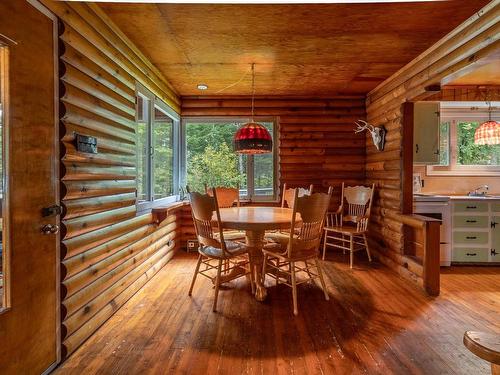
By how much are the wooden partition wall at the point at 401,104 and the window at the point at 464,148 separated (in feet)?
1.94

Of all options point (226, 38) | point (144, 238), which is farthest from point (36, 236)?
point (226, 38)

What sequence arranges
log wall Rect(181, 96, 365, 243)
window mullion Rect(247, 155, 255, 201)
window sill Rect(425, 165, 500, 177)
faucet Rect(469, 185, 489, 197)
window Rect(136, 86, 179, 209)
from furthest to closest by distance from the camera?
1. window mullion Rect(247, 155, 255, 201)
2. log wall Rect(181, 96, 365, 243)
3. window sill Rect(425, 165, 500, 177)
4. faucet Rect(469, 185, 489, 197)
5. window Rect(136, 86, 179, 209)

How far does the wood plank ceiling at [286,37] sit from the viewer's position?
247 cm

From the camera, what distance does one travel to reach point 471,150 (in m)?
4.90

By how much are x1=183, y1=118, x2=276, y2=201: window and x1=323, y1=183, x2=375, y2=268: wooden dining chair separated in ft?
3.64

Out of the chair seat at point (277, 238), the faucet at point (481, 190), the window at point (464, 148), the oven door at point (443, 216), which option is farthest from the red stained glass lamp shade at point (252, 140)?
the faucet at point (481, 190)

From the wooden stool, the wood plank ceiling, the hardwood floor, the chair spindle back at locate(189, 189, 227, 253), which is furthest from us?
the chair spindle back at locate(189, 189, 227, 253)

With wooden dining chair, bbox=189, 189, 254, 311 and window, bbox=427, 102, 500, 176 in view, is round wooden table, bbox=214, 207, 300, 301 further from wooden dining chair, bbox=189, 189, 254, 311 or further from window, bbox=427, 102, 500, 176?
window, bbox=427, 102, 500, 176

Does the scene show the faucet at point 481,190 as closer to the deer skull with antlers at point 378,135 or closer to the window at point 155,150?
the deer skull with antlers at point 378,135

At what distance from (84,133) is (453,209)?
4.31 metres

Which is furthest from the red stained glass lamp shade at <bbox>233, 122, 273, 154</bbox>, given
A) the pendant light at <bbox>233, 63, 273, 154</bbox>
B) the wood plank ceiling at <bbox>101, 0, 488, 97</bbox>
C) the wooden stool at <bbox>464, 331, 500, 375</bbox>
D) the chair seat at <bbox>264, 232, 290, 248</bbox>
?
the wooden stool at <bbox>464, 331, 500, 375</bbox>

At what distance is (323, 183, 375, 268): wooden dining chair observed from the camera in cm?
427

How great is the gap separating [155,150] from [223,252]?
1848 millimetres

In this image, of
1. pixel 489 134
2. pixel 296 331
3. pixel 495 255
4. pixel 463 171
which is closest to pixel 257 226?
pixel 296 331
